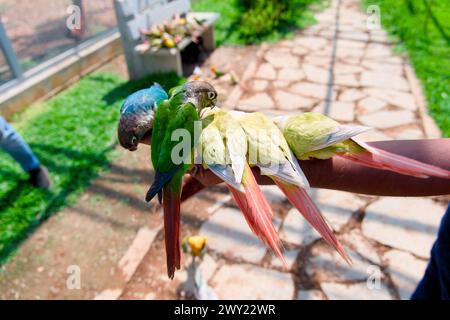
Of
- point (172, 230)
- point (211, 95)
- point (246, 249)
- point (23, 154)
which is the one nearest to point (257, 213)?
point (172, 230)

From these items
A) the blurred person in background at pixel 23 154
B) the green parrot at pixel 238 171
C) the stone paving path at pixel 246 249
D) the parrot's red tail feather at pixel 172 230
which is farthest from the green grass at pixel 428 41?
the blurred person in background at pixel 23 154

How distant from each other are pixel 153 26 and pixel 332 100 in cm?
293

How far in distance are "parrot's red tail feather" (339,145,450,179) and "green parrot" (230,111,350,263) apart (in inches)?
7.3

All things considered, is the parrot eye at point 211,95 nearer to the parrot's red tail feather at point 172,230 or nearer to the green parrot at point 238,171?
the green parrot at point 238,171

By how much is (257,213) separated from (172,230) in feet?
0.82

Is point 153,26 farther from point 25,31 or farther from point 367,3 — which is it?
point 367,3

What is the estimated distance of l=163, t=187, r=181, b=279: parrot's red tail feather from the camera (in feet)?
3.26

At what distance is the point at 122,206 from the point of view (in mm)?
3451

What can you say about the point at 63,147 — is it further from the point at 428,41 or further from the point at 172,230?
the point at 428,41

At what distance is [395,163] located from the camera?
0.99m

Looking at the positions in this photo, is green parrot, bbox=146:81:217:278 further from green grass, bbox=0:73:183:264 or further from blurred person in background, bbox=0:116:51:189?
blurred person in background, bbox=0:116:51:189
